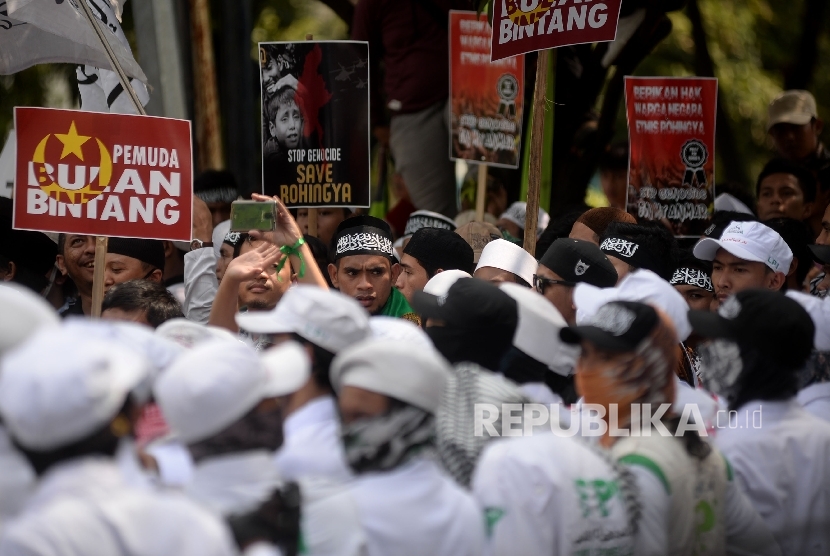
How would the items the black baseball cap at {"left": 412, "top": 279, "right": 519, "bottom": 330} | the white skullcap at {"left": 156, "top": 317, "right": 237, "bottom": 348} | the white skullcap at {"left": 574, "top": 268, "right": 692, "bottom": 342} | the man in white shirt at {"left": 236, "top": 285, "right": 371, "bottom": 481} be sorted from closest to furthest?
1. the man in white shirt at {"left": 236, "top": 285, "right": 371, "bottom": 481}
2. the black baseball cap at {"left": 412, "top": 279, "right": 519, "bottom": 330}
3. the white skullcap at {"left": 156, "top": 317, "right": 237, "bottom": 348}
4. the white skullcap at {"left": 574, "top": 268, "right": 692, "bottom": 342}

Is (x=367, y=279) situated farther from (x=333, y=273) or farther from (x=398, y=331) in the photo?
(x=398, y=331)

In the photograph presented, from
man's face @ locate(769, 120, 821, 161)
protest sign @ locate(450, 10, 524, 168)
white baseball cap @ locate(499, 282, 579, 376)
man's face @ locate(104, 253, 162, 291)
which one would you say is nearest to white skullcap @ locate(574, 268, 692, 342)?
white baseball cap @ locate(499, 282, 579, 376)

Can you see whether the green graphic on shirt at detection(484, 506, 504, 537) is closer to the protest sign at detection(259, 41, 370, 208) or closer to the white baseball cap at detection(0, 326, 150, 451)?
the white baseball cap at detection(0, 326, 150, 451)

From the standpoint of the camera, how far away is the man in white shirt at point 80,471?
8.86ft

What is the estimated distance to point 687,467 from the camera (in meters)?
3.75

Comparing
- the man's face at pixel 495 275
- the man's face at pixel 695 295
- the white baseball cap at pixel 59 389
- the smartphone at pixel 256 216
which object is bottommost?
the man's face at pixel 695 295

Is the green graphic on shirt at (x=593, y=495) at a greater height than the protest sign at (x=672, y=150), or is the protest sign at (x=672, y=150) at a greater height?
the protest sign at (x=672, y=150)

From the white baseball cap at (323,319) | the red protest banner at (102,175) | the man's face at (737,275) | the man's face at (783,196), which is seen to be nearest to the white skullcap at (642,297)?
the white baseball cap at (323,319)

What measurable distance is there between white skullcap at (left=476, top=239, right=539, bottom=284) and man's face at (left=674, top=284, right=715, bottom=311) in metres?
0.89

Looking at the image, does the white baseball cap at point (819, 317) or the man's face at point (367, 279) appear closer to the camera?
the white baseball cap at point (819, 317)

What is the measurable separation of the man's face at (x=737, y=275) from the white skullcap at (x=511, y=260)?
36.7 inches

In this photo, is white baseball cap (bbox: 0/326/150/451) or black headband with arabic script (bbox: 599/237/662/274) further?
black headband with arabic script (bbox: 599/237/662/274)

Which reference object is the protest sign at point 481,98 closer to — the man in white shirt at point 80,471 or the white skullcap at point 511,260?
the white skullcap at point 511,260

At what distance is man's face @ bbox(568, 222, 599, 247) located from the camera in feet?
21.9
